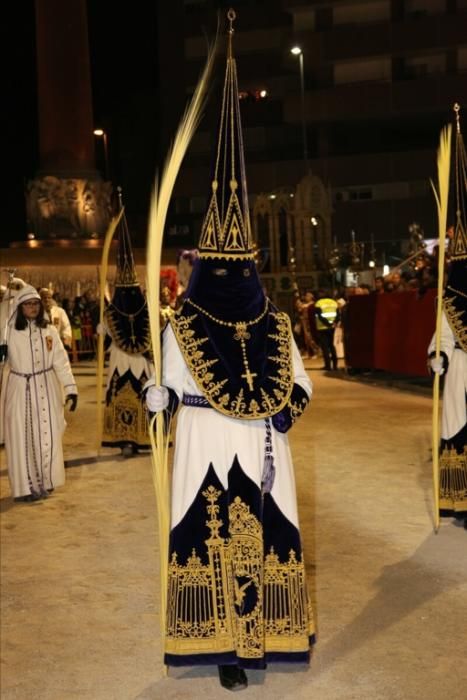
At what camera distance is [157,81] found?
5144 cm

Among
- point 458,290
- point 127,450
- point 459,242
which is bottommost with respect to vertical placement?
point 127,450

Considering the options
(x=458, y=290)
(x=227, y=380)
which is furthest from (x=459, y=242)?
(x=227, y=380)

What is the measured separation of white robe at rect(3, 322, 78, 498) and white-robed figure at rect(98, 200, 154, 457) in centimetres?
212

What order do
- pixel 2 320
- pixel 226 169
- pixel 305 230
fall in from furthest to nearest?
pixel 305 230 → pixel 2 320 → pixel 226 169

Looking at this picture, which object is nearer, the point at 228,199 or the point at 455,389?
the point at 228,199

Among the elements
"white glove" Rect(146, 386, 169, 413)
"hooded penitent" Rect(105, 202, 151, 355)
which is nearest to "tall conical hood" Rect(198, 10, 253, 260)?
"white glove" Rect(146, 386, 169, 413)

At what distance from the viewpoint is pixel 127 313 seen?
10922 millimetres

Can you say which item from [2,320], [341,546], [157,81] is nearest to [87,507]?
[341,546]

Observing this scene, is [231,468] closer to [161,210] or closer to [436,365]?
[161,210]

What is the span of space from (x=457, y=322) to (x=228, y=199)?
3.26 m

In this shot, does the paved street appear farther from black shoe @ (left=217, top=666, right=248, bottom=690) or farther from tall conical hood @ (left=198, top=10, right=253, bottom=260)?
tall conical hood @ (left=198, top=10, right=253, bottom=260)

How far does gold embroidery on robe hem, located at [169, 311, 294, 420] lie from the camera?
4336 mm

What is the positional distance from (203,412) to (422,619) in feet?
5.54

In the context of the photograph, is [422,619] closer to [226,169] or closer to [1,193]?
[226,169]
